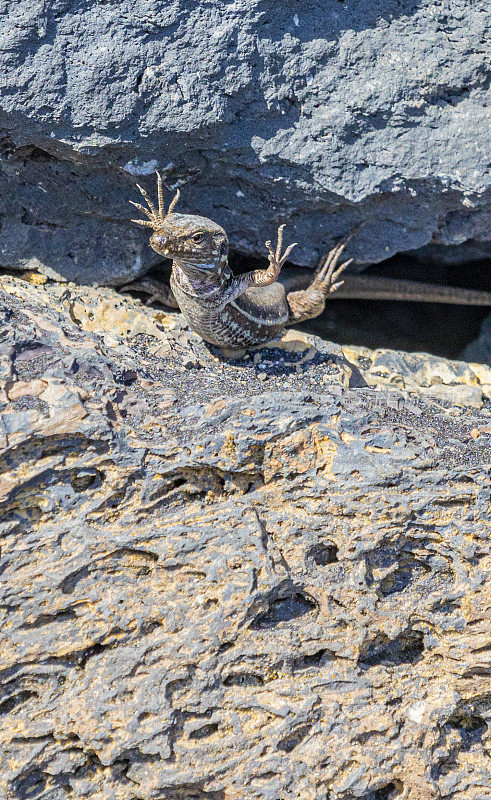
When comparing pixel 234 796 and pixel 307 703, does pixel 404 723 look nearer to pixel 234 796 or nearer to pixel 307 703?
pixel 307 703

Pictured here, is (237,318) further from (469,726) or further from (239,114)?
(469,726)

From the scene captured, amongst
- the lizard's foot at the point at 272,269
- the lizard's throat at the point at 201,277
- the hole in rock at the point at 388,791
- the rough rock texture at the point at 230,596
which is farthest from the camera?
the lizard's foot at the point at 272,269

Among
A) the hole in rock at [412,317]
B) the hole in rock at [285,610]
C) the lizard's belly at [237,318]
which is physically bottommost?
the hole in rock at [285,610]

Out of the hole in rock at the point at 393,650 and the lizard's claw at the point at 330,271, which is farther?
the lizard's claw at the point at 330,271

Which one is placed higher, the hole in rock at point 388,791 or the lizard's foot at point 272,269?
the lizard's foot at point 272,269

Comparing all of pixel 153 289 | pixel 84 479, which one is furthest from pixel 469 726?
pixel 153 289

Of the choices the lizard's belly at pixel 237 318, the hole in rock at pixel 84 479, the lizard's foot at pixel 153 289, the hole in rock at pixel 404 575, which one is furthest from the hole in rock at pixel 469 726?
the lizard's foot at pixel 153 289

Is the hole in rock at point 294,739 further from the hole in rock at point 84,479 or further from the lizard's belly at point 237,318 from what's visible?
the lizard's belly at point 237,318

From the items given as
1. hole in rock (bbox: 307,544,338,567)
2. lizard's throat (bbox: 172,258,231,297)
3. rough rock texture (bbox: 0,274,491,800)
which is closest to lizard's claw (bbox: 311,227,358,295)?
lizard's throat (bbox: 172,258,231,297)
